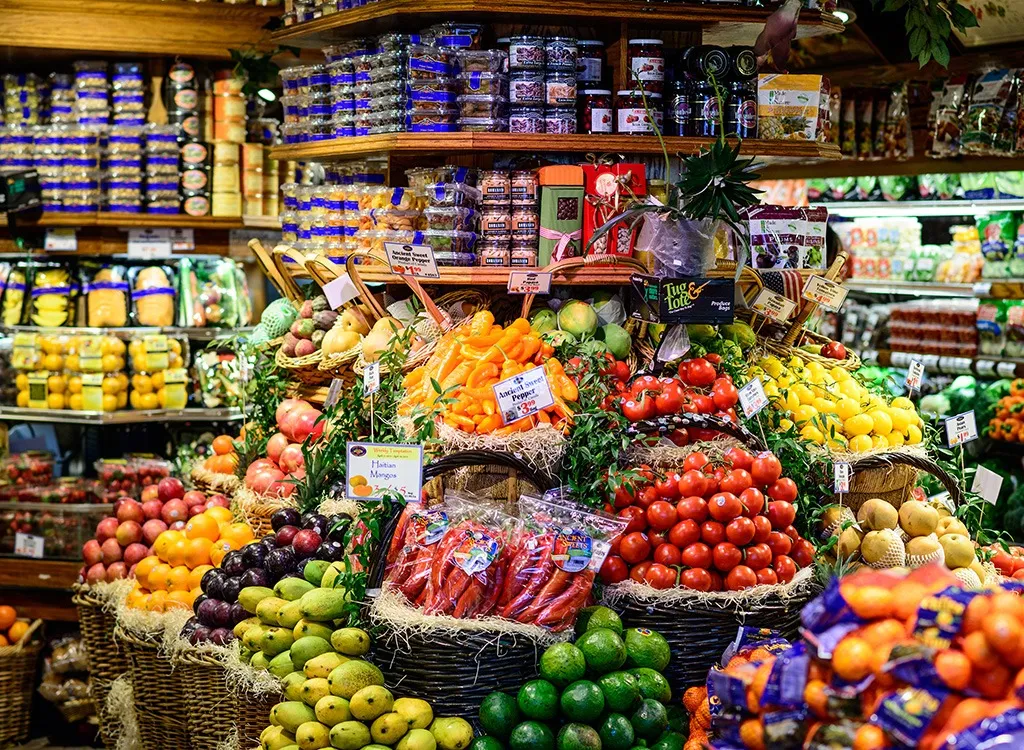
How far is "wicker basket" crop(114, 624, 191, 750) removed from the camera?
390 centimetres

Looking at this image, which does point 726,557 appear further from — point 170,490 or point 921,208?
point 921,208

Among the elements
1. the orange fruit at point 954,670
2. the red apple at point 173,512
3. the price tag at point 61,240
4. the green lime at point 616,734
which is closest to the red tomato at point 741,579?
the green lime at point 616,734

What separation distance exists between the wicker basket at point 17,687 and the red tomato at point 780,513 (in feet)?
11.4

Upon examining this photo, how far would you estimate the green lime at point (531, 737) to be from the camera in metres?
2.83

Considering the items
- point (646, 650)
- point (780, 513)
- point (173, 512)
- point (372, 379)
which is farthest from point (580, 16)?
point (173, 512)

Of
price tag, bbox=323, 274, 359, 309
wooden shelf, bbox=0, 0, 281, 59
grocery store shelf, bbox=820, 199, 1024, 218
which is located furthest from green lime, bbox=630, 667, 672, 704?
grocery store shelf, bbox=820, 199, 1024, 218

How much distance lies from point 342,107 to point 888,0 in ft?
6.64

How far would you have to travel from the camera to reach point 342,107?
Result: 4664mm

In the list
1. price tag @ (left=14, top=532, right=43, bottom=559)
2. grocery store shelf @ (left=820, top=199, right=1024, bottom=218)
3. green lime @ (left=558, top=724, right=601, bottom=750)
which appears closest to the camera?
green lime @ (left=558, top=724, right=601, bottom=750)

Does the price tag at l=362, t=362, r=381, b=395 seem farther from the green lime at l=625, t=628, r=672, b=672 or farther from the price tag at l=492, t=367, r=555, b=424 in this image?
the green lime at l=625, t=628, r=672, b=672

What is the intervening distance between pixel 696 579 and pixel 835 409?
1.04m

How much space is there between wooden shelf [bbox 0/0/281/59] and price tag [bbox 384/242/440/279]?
2.19m

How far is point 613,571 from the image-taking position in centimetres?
339

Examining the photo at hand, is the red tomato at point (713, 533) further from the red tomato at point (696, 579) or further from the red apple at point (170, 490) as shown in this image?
the red apple at point (170, 490)
